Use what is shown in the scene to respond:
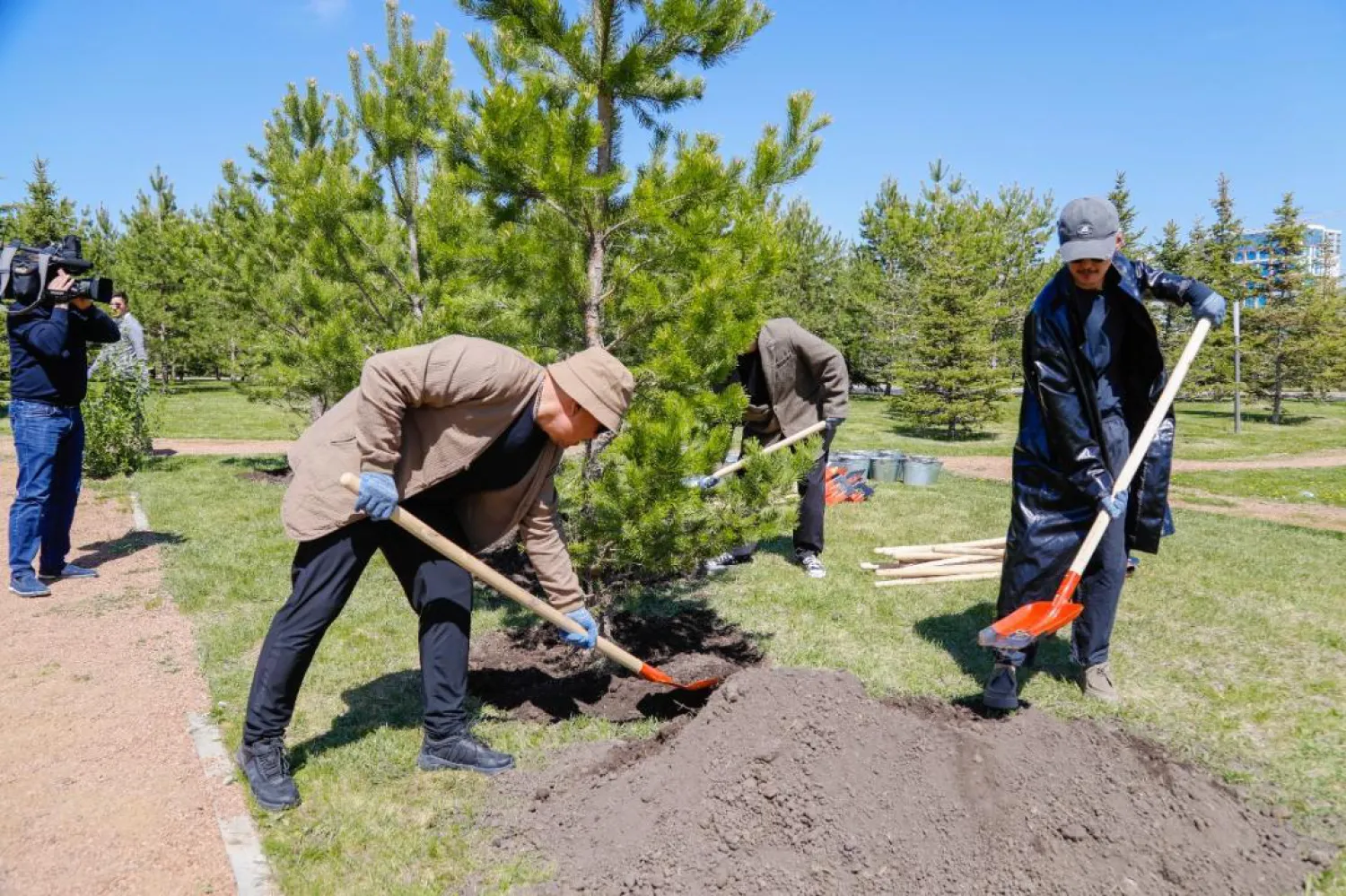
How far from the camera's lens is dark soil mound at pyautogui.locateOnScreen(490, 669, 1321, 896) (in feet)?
8.28

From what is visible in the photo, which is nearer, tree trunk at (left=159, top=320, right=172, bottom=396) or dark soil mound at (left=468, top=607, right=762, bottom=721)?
dark soil mound at (left=468, top=607, right=762, bottom=721)

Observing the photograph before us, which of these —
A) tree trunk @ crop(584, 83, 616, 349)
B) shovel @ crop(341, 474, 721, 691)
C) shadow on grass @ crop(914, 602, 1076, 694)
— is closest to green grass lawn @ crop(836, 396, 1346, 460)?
shadow on grass @ crop(914, 602, 1076, 694)

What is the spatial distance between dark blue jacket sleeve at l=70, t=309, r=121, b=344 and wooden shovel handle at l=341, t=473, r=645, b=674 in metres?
4.01

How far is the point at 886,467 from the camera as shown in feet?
34.4

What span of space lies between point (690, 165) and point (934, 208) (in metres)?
25.7

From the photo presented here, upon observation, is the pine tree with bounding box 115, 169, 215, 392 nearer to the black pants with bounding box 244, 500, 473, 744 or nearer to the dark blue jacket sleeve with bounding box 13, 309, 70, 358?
the dark blue jacket sleeve with bounding box 13, 309, 70, 358

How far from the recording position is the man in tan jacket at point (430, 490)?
2.88m

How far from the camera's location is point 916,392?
20047 millimetres

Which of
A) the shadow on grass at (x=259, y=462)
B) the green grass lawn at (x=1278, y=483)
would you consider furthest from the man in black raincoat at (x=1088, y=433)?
the shadow on grass at (x=259, y=462)

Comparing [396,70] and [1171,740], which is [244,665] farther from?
A: [396,70]

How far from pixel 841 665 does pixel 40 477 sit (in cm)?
515

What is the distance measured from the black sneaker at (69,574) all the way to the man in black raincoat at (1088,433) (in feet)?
19.2

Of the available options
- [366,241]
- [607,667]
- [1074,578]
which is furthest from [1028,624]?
[366,241]

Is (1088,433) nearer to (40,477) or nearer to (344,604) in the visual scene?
(344,604)
